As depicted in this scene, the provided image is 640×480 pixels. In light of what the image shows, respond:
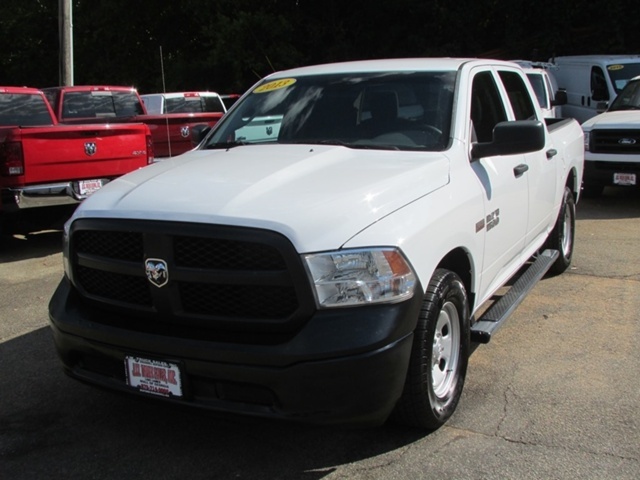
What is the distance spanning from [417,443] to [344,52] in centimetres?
2112

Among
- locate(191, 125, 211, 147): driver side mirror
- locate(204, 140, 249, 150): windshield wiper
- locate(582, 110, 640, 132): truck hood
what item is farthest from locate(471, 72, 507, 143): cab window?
locate(582, 110, 640, 132): truck hood

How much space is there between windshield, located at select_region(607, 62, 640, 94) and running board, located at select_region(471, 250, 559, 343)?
10165 millimetres

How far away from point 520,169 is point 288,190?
206 centimetres

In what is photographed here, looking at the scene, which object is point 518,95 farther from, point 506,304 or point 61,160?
point 61,160

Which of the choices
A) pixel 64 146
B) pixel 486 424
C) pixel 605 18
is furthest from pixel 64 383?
pixel 605 18

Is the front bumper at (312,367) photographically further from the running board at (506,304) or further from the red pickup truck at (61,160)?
the red pickup truck at (61,160)

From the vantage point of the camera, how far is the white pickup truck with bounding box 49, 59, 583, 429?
293cm

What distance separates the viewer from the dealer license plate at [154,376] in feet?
10.1

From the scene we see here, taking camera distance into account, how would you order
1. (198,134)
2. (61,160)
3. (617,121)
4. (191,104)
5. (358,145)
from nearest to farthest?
(358,145) → (198,134) → (61,160) → (617,121) → (191,104)

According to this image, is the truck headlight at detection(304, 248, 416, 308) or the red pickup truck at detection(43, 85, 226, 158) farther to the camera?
the red pickup truck at detection(43, 85, 226, 158)

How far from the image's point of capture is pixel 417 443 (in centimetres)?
347

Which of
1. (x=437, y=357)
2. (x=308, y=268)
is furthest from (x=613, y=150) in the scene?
(x=308, y=268)

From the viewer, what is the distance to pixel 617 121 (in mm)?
10164

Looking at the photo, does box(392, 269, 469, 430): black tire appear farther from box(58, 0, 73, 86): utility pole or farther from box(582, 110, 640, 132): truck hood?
box(58, 0, 73, 86): utility pole
